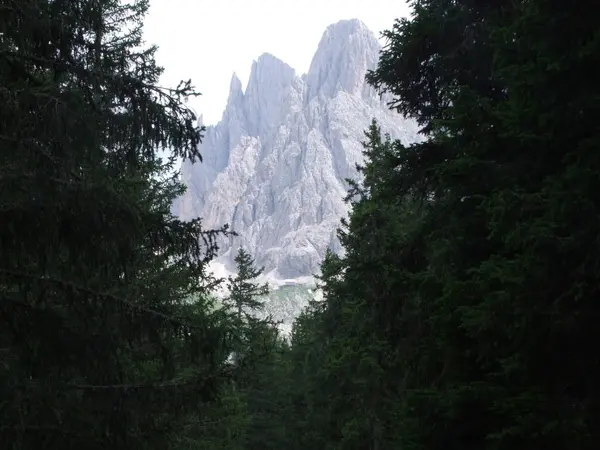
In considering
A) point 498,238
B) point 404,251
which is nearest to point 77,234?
point 498,238

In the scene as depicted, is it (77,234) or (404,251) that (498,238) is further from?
(77,234)

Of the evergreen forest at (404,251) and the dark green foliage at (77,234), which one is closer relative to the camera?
the evergreen forest at (404,251)

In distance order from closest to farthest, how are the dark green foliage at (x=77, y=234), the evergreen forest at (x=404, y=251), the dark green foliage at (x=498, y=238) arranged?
the dark green foliage at (x=498, y=238) → the evergreen forest at (x=404, y=251) → the dark green foliage at (x=77, y=234)

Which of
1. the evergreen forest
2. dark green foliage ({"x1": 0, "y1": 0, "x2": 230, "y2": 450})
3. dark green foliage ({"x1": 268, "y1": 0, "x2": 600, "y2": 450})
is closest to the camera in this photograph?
dark green foliage ({"x1": 268, "y1": 0, "x2": 600, "y2": 450})

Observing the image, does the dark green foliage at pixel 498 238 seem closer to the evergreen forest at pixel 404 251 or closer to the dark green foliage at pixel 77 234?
the evergreen forest at pixel 404 251

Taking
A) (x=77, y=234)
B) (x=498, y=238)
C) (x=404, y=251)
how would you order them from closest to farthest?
(x=77, y=234)
(x=498, y=238)
(x=404, y=251)

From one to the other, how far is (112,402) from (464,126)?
4.88m

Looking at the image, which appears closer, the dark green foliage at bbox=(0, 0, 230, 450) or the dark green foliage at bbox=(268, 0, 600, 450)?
the dark green foliage at bbox=(268, 0, 600, 450)

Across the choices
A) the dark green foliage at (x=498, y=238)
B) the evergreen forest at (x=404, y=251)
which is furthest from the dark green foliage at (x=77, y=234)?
the dark green foliage at (x=498, y=238)

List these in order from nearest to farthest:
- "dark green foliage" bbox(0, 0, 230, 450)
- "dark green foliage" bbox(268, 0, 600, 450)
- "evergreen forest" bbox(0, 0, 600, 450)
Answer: "dark green foliage" bbox(268, 0, 600, 450) < "evergreen forest" bbox(0, 0, 600, 450) < "dark green foliage" bbox(0, 0, 230, 450)

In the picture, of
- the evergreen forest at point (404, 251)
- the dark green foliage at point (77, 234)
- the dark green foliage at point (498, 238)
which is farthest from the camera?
the dark green foliage at point (77, 234)

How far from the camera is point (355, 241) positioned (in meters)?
16.6

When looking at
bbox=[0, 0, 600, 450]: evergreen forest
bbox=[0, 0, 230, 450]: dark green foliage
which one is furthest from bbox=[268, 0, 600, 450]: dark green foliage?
bbox=[0, 0, 230, 450]: dark green foliage

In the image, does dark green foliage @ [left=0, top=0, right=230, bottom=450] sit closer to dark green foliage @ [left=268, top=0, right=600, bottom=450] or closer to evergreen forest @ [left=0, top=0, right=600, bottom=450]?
evergreen forest @ [left=0, top=0, right=600, bottom=450]
